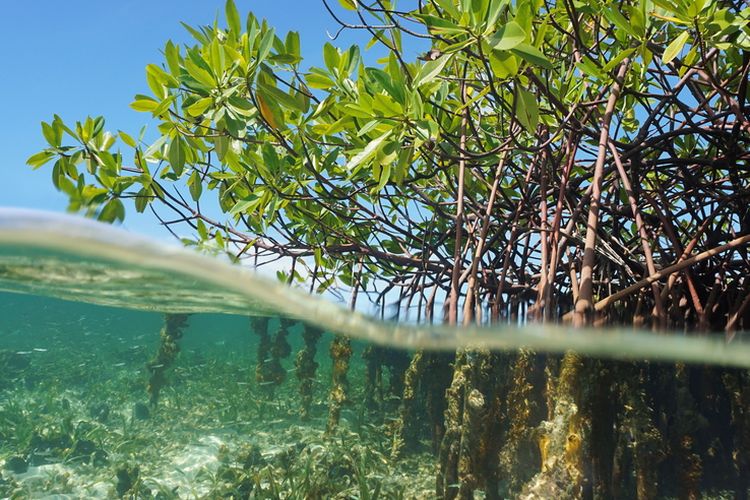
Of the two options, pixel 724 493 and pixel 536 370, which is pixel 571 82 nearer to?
pixel 536 370

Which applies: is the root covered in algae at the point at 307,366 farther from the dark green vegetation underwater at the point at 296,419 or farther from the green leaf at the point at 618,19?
the green leaf at the point at 618,19

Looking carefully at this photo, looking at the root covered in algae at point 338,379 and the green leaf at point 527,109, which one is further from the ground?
the green leaf at point 527,109

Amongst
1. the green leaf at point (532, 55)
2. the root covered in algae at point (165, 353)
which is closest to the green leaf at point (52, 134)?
the root covered in algae at point (165, 353)

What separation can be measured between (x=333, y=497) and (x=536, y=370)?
107 cm

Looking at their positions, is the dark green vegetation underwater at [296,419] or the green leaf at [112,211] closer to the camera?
the dark green vegetation underwater at [296,419]

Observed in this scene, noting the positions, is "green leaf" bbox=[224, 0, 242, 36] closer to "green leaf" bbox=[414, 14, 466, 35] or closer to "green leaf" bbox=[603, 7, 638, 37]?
"green leaf" bbox=[414, 14, 466, 35]

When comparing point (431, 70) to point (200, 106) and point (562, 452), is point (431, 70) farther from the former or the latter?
point (562, 452)

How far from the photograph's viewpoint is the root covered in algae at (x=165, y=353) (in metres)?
2.81

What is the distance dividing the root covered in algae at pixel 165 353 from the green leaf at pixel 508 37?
5.70 ft

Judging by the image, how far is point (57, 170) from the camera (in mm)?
3881

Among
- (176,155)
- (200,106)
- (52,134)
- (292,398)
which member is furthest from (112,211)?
(292,398)

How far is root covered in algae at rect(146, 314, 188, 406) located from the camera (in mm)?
2809

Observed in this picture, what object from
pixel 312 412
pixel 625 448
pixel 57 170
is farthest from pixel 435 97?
pixel 57 170

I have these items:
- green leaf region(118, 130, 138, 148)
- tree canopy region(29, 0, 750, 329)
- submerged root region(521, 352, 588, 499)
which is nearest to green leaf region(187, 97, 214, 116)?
tree canopy region(29, 0, 750, 329)
